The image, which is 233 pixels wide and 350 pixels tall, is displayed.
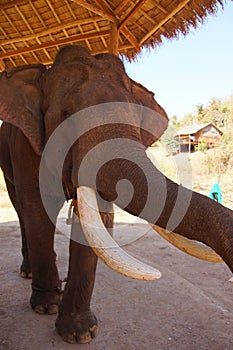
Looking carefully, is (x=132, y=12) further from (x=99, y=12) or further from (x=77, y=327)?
(x=77, y=327)

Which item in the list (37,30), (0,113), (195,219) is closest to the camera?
(195,219)

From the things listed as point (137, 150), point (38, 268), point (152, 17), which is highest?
point (152, 17)

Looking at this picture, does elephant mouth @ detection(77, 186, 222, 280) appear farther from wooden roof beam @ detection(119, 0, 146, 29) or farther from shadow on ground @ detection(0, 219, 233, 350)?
wooden roof beam @ detection(119, 0, 146, 29)

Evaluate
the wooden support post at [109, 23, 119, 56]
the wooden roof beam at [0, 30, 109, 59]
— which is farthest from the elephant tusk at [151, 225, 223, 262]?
the wooden roof beam at [0, 30, 109, 59]

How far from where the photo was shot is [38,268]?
310cm

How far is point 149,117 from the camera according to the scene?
9.41ft

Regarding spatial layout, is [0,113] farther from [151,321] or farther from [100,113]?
[151,321]

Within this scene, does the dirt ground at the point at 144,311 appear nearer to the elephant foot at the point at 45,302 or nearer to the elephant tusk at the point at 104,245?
the elephant foot at the point at 45,302

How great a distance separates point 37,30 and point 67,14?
595 millimetres

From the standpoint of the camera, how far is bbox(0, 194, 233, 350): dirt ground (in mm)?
2758

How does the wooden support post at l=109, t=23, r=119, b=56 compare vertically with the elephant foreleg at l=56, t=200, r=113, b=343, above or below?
above

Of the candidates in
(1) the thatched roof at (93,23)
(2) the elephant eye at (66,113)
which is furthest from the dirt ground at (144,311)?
(1) the thatched roof at (93,23)

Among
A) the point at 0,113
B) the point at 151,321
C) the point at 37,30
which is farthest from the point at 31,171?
the point at 37,30

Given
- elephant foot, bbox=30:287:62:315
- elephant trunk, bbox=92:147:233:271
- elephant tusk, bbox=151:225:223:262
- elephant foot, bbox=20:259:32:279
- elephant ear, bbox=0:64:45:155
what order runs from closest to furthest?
elephant trunk, bbox=92:147:233:271
elephant tusk, bbox=151:225:223:262
elephant ear, bbox=0:64:45:155
elephant foot, bbox=30:287:62:315
elephant foot, bbox=20:259:32:279
